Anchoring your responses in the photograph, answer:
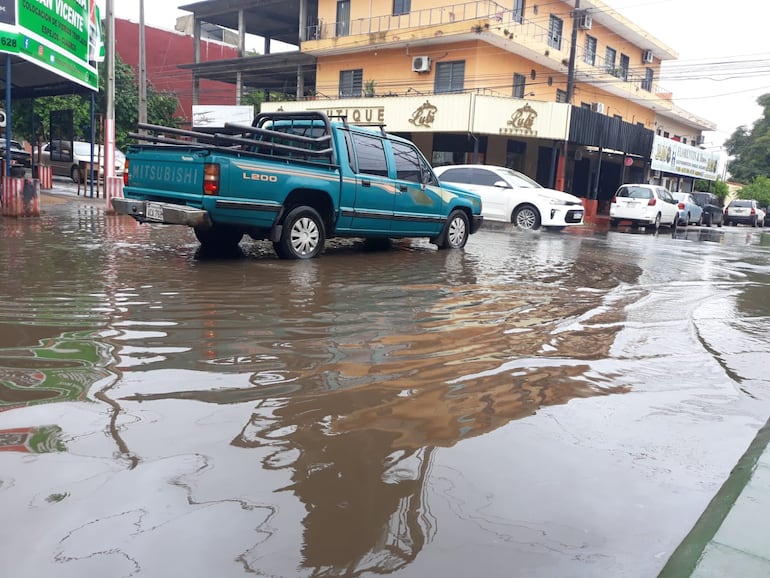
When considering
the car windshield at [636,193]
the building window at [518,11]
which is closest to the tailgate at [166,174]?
the car windshield at [636,193]

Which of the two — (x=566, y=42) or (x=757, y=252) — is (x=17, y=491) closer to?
(x=757, y=252)

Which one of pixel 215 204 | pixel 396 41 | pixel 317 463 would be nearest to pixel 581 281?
pixel 215 204

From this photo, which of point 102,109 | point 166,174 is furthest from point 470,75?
point 166,174

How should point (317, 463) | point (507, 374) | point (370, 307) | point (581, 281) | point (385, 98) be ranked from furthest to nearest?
point (385, 98) < point (581, 281) < point (370, 307) < point (507, 374) < point (317, 463)

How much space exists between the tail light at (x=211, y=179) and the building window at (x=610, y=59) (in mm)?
34074

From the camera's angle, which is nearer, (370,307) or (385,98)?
(370,307)

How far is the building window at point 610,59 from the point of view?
1455 inches

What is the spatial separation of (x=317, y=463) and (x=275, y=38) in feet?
130

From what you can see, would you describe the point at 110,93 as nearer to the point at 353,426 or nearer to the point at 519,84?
the point at 353,426

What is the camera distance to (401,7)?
30109 mm

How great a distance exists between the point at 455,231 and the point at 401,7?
73.4 feet

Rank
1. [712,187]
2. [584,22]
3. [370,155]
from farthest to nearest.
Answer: [712,187]
[584,22]
[370,155]

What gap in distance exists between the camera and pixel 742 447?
3.21 m

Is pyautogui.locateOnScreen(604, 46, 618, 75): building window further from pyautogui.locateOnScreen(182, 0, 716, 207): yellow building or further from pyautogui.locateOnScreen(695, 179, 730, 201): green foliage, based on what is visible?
pyautogui.locateOnScreen(695, 179, 730, 201): green foliage
